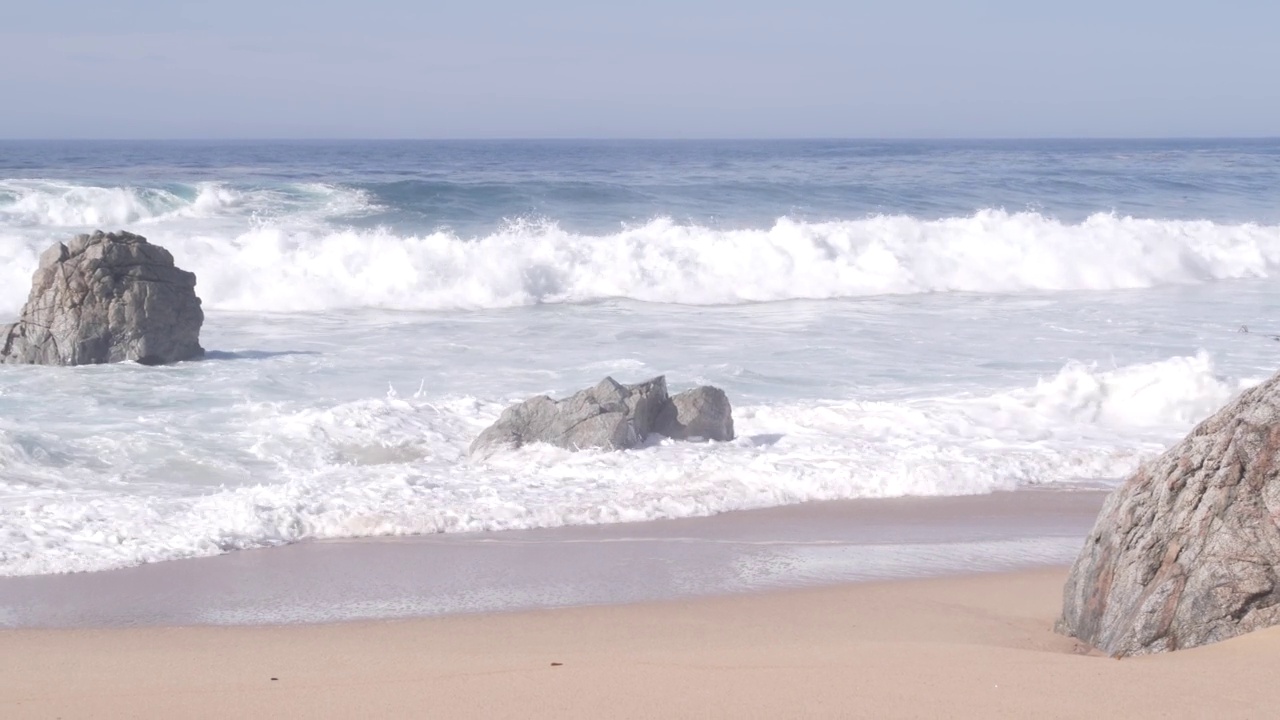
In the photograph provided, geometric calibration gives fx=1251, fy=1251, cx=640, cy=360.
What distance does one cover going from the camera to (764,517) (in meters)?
7.92

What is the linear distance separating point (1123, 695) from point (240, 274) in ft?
53.6

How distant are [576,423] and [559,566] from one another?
2549mm

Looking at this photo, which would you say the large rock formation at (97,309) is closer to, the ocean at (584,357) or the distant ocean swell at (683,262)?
the ocean at (584,357)

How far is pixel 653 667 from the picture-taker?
179 inches

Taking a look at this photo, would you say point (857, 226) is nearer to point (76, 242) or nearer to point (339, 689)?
point (76, 242)

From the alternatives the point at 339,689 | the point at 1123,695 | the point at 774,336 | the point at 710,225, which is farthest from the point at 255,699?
the point at 710,225

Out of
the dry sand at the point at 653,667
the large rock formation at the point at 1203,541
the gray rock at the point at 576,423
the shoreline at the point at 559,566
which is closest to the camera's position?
the dry sand at the point at 653,667

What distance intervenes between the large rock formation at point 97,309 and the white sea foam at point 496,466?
8.09 ft

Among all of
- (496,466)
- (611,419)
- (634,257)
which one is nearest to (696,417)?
(611,419)

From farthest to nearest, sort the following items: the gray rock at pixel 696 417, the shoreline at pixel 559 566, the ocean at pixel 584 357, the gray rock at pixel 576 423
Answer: the gray rock at pixel 696 417 < the gray rock at pixel 576 423 < the ocean at pixel 584 357 < the shoreline at pixel 559 566

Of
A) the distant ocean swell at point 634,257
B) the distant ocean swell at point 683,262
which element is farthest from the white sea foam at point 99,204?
the distant ocean swell at point 683,262

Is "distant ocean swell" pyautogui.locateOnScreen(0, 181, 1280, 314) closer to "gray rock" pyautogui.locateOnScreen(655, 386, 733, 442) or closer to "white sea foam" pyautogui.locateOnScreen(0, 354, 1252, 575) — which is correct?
"white sea foam" pyautogui.locateOnScreen(0, 354, 1252, 575)

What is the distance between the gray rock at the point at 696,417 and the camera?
9.54 meters

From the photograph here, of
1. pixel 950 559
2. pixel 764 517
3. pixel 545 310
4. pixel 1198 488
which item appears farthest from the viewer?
pixel 545 310
